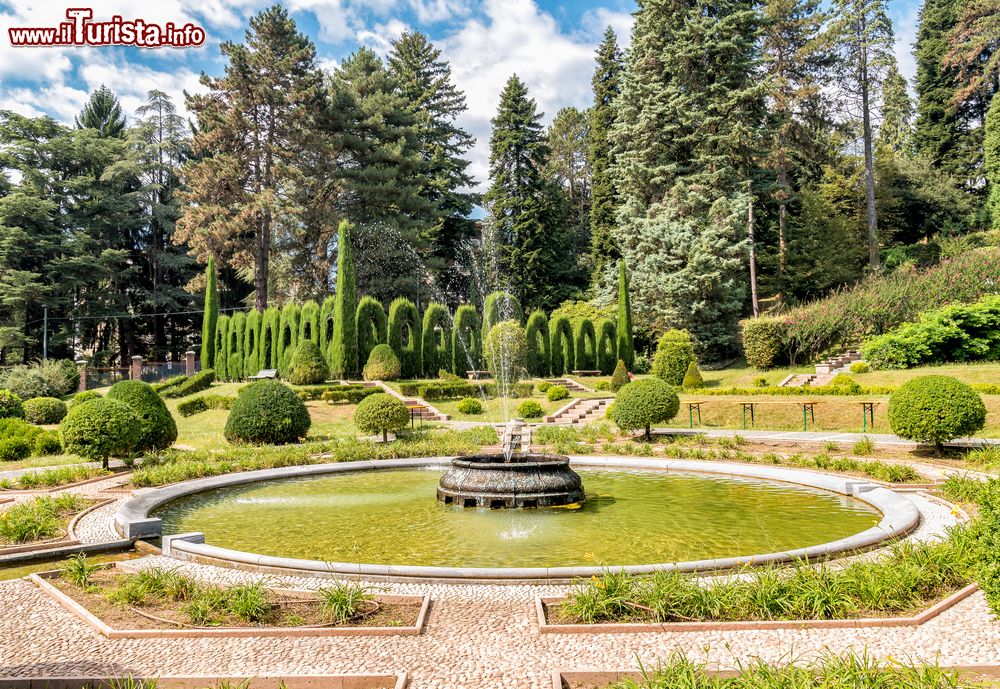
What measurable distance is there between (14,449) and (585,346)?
84.0 ft

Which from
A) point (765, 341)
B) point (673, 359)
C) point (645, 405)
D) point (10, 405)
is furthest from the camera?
point (765, 341)

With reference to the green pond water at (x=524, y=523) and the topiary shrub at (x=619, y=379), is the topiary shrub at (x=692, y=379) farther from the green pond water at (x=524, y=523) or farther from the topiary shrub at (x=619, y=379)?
the green pond water at (x=524, y=523)

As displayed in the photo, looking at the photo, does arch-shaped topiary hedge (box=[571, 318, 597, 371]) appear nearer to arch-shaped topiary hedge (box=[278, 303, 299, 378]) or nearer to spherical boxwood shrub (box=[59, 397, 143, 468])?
arch-shaped topiary hedge (box=[278, 303, 299, 378])

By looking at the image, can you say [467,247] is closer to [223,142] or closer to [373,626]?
[223,142]

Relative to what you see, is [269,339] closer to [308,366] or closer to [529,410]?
[308,366]

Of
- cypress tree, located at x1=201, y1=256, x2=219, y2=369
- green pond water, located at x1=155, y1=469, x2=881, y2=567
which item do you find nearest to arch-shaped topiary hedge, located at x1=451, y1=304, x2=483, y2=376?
cypress tree, located at x1=201, y1=256, x2=219, y2=369

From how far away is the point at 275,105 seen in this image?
3659cm

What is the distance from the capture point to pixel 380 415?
16.2 meters

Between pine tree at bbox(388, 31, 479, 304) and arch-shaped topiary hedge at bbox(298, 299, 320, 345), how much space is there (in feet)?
51.3

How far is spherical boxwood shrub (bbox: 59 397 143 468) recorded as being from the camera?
12.3 meters

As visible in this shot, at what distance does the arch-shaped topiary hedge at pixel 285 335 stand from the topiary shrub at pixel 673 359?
16.6 meters

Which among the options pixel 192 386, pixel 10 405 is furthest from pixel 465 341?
pixel 10 405

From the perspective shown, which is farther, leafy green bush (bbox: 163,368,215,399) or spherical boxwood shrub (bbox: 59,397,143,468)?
leafy green bush (bbox: 163,368,215,399)

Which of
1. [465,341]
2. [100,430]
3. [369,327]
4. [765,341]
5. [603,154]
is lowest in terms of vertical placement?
[100,430]
